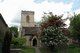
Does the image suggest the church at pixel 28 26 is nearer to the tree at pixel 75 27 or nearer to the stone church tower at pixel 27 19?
the stone church tower at pixel 27 19

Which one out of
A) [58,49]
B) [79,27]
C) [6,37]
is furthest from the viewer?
[79,27]

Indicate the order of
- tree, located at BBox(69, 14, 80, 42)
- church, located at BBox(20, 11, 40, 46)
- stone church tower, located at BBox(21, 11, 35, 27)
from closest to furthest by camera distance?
tree, located at BBox(69, 14, 80, 42) → church, located at BBox(20, 11, 40, 46) → stone church tower, located at BBox(21, 11, 35, 27)

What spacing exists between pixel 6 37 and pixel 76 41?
52.3m

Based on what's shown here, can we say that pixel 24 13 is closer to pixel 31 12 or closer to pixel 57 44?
pixel 31 12

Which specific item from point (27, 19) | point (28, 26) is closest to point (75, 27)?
point (28, 26)

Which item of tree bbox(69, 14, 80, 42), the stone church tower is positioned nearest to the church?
the stone church tower

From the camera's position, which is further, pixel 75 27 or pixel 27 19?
pixel 27 19

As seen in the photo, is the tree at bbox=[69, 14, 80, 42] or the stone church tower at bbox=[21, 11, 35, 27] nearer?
the tree at bbox=[69, 14, 80, 42]

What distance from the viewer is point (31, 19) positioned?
90.4m

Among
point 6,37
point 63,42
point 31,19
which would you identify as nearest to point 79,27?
point 31,19

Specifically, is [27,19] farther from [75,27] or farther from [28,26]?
[75,27]

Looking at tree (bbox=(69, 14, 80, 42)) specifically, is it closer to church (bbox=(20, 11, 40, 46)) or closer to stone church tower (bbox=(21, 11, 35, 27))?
church (bbox=(20, 11, 40, 46))

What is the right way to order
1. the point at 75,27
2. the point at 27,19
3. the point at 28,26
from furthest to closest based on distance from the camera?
the point at 27,19, the point at 28,26, the point at 75,27

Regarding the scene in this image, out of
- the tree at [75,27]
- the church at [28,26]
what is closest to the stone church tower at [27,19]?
the church at [28,26]
